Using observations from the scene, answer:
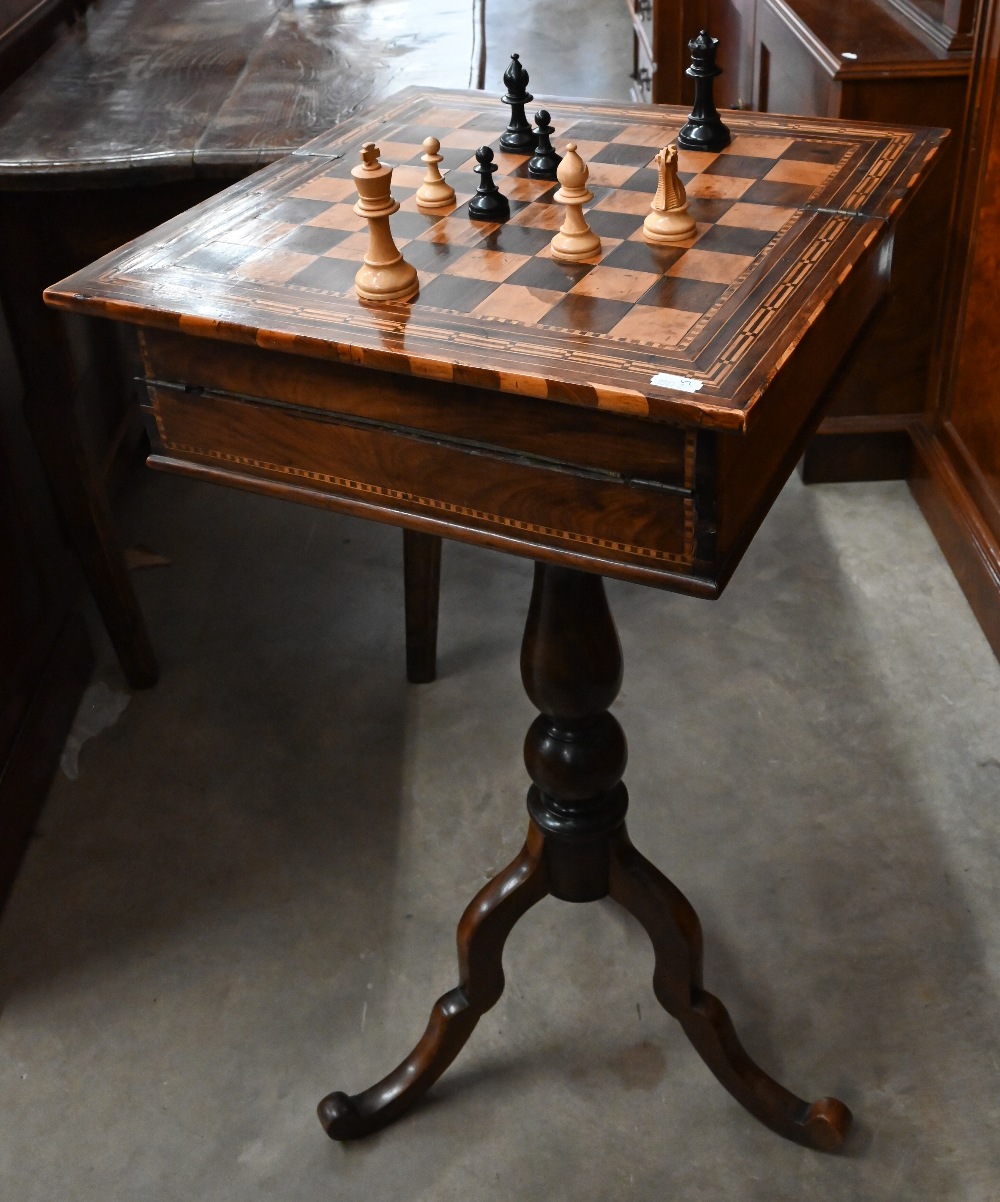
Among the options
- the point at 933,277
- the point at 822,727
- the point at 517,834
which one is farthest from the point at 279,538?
the point at 933,277

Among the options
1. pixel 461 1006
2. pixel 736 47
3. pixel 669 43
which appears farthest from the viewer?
pixel 669 43

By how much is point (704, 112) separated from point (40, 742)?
1490 millimetres

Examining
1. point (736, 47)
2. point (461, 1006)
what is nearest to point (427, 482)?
point (461, 1006)

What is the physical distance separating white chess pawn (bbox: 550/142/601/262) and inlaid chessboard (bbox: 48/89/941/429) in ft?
0.06

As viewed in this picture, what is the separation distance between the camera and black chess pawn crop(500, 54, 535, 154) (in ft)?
4.75

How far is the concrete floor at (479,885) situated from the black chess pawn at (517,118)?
1076 millimetres

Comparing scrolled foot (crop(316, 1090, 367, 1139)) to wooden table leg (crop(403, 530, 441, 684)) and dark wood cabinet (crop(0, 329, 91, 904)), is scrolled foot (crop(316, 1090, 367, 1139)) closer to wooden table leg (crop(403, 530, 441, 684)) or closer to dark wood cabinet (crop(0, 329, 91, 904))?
dark wood cabinet (crop(0, 329, 91, 904))

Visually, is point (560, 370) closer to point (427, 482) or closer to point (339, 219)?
point (427, 482)

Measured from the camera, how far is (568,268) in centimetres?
117

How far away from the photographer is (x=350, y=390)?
3.72ft

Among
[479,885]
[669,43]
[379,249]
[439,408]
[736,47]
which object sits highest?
[379,249]

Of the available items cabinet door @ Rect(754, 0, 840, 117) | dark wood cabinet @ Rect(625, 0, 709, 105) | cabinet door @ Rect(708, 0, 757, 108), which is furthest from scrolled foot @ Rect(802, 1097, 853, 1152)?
dark wood cabinet @ Rect(625, 0, 709, 105)

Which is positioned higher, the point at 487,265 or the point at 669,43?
the point at 487,265

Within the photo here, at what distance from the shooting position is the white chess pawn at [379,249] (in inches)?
44.1
